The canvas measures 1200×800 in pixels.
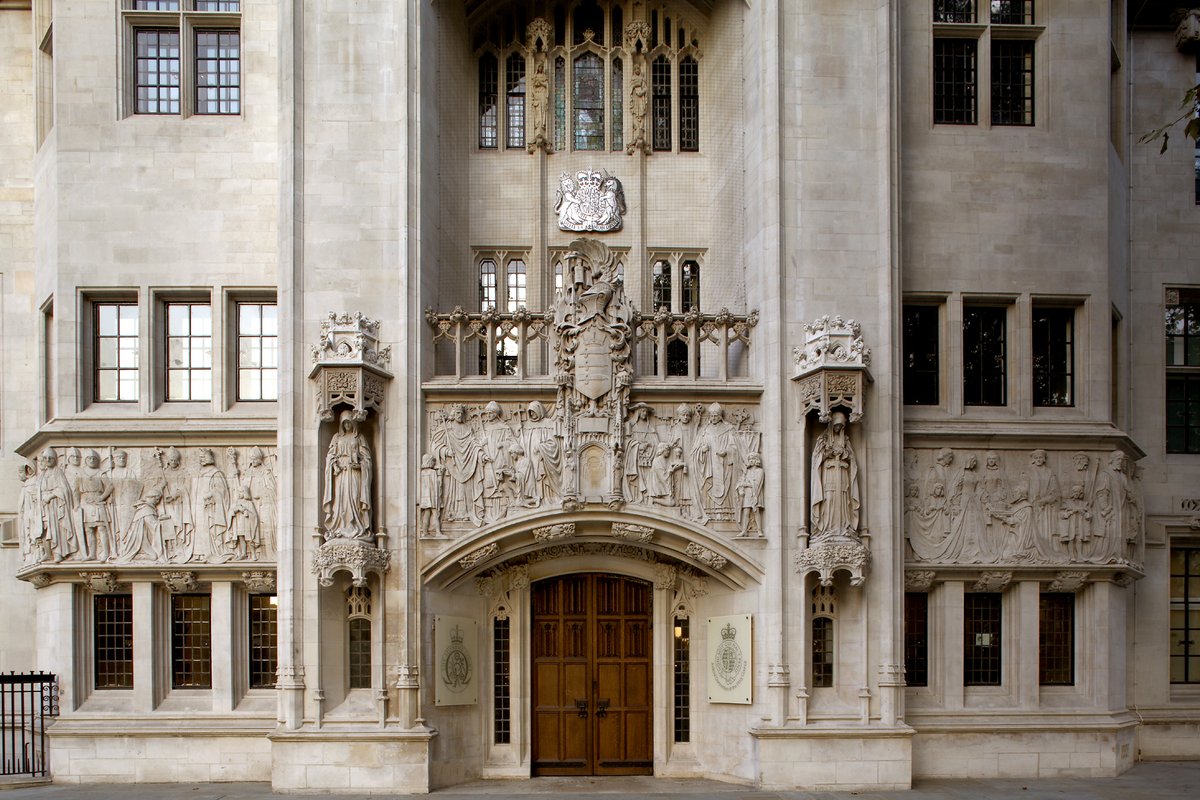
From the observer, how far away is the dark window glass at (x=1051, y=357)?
19062mm

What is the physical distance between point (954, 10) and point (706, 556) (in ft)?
32.1

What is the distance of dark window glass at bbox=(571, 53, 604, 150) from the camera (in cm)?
1975

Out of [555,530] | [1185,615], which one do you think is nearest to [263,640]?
[555,530]

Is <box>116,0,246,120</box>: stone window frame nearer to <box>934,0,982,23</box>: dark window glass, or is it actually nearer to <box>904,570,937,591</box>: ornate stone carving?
<box>934,0,982,23</box>: dark window glass

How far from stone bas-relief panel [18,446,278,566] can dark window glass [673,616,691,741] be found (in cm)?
643

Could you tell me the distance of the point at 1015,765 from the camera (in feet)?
58.6

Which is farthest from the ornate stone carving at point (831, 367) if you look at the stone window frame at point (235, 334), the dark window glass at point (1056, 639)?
the stone window frame at point (235, 334)

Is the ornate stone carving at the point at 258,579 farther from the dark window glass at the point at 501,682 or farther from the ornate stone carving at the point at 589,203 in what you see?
the ornate stone carving at the point at 589,203

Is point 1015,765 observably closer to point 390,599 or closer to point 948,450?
point 948,450

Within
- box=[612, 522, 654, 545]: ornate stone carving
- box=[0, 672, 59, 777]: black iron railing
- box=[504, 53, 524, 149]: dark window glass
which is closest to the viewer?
box=[0, 672, 59, 777]: black iron railing

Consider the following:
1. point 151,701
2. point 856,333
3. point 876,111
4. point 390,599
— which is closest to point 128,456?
point 151,701

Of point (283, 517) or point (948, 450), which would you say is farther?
point (948, 450)

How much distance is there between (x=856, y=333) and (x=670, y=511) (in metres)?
3.79

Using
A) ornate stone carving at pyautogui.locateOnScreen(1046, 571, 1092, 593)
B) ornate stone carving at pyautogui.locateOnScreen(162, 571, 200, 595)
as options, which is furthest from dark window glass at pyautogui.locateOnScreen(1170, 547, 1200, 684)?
ornate stone carving at pyautogui.locateOnScreen(162, 571, 200, 595)
